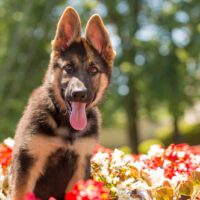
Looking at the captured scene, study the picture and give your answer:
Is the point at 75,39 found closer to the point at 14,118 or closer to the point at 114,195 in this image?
the point at 114,195

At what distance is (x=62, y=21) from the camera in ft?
11.8

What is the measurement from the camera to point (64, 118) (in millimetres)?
3439

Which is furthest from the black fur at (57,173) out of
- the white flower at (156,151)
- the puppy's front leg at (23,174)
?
the white flower at (156,151)

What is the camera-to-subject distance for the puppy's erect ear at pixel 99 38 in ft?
12.1

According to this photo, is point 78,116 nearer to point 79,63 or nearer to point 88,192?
point 79,63

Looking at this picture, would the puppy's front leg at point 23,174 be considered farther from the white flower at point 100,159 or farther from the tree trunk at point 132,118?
the tree trunk at point 132,118

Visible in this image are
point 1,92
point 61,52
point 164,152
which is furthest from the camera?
point 1,92

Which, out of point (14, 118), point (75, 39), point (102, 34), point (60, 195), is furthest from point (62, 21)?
point (14, 118)

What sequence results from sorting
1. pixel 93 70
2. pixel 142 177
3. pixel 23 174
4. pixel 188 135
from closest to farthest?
pixel 23 174, pixel 142 177, pixel 93 70, pixel 188 135

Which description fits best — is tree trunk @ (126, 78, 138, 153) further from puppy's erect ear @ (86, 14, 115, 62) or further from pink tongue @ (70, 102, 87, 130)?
pink tongue @ (70, 102, 87, 130)

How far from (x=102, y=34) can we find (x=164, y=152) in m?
1.83

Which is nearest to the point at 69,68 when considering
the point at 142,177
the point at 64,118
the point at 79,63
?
the point at 79,63

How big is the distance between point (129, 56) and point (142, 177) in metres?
13.3

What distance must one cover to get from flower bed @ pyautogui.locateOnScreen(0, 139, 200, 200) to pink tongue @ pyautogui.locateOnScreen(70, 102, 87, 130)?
2.08 feet
